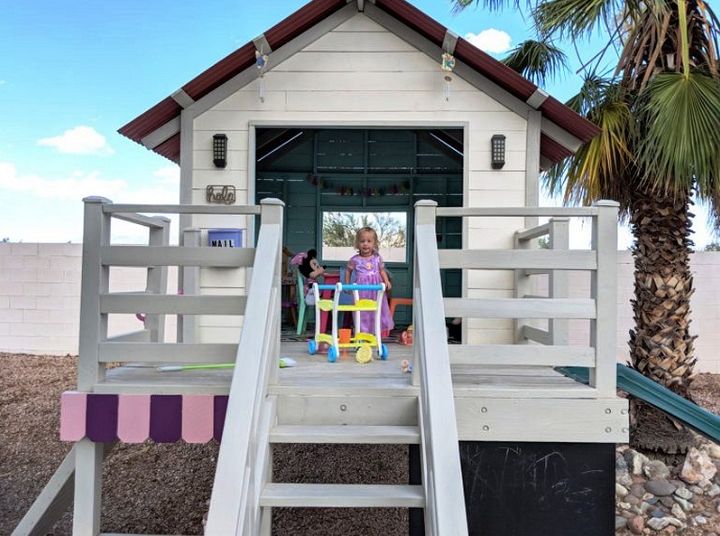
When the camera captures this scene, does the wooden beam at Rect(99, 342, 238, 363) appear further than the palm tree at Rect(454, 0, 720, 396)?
No

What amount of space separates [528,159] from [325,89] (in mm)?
1853

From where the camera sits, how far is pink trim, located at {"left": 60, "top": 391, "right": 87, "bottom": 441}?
9.48 ft

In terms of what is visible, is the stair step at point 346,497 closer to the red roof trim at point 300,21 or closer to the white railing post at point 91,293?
the white railing post at point 91,293

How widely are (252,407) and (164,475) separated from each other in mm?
5263

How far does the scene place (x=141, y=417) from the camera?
2.92 metres

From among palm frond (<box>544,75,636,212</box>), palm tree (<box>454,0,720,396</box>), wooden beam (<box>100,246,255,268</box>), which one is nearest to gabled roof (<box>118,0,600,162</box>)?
palm frond (<box>544,75,636,212</box>)

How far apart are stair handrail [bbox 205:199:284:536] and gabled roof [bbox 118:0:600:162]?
7.30 feet

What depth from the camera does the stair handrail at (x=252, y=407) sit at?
77.2 inches

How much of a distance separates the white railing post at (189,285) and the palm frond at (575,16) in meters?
3.81

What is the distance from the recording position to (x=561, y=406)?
279 centimetres

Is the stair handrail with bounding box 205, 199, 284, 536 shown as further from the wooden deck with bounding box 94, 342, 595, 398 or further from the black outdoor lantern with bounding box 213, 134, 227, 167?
the black outdoor lantern with bounding box 213, 134, 227, 167

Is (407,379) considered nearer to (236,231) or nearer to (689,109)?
(236,231)

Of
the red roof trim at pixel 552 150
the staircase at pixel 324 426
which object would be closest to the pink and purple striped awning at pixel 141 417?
the staircase at pixel 324 426

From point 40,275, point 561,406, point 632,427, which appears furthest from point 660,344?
point 40,275
